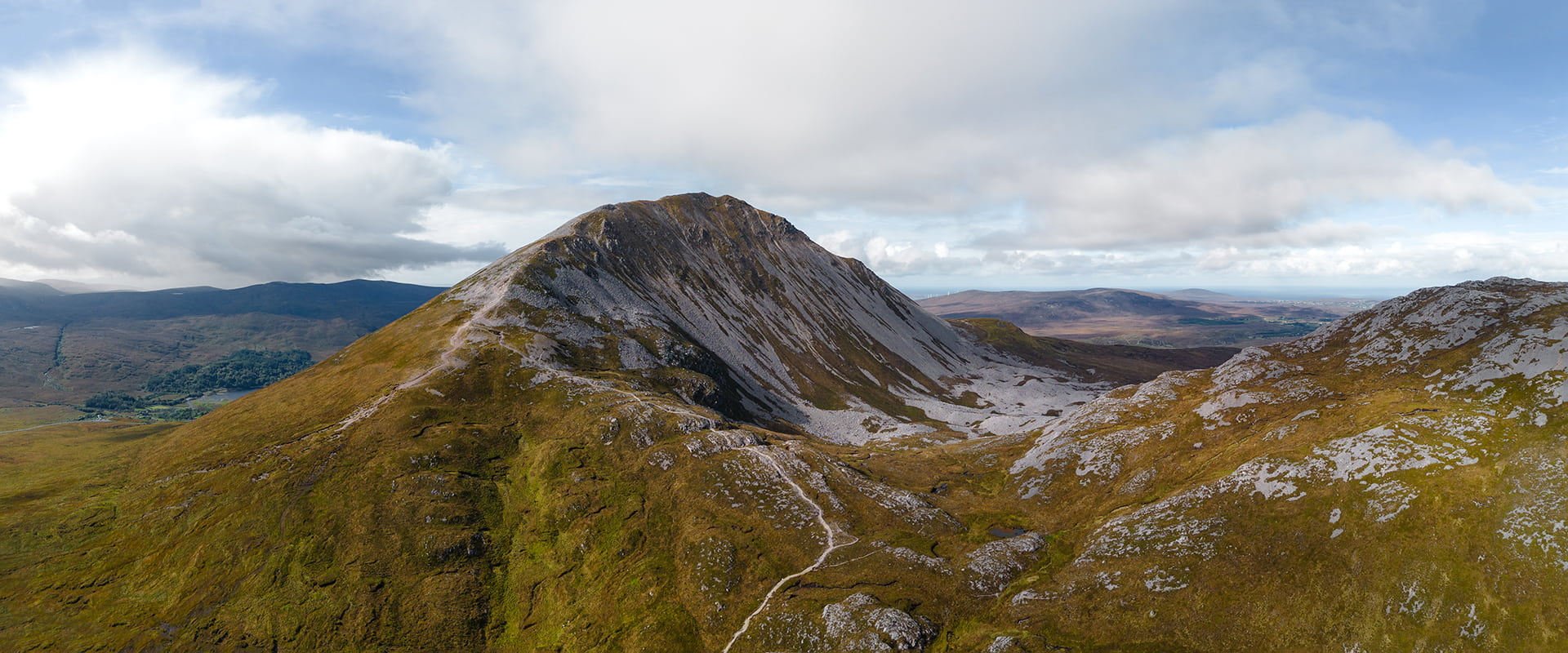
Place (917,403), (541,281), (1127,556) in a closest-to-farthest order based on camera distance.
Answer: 1. (1127,556)
2. (541,281)
3. (917,403)

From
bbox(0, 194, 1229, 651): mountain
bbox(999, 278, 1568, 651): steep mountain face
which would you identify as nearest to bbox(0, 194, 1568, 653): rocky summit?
bbox(999, 278, 1568, 651): steep mountain face

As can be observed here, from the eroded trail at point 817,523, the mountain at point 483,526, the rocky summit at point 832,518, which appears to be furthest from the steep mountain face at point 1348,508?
the eroded trail at point 817,523

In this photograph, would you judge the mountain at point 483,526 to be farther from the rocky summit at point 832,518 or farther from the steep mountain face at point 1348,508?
the steep mountain face at point 1348,508

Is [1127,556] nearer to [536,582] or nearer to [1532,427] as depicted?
[1532,427]

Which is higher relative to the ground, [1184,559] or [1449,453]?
[1449,453]

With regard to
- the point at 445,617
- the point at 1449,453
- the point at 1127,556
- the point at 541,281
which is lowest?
the point at 445,617

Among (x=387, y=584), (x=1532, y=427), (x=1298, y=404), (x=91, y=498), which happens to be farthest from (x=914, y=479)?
(x=91, y=498)

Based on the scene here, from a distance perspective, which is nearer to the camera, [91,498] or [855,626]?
[855,626]
